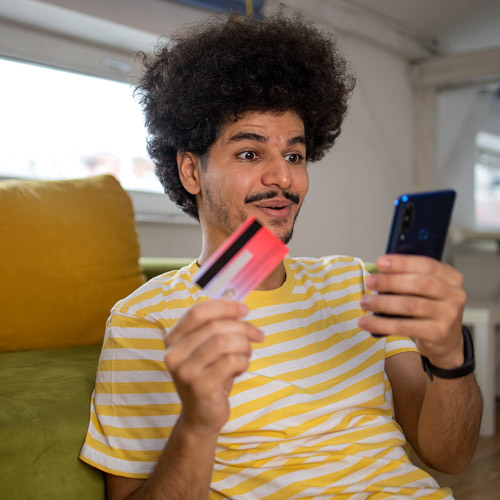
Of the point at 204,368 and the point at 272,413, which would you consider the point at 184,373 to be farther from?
the point at 272,413

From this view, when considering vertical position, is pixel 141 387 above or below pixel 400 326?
below

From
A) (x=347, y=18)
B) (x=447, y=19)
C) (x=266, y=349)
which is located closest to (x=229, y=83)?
A: (x=266, y=349)

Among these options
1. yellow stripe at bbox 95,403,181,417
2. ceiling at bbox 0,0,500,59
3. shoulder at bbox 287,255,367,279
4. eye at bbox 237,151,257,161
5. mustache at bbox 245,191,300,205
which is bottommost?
yellow stripe at bbox 95,403,181,417

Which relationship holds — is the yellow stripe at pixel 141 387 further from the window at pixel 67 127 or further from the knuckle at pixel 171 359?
the window at pixel 67 127

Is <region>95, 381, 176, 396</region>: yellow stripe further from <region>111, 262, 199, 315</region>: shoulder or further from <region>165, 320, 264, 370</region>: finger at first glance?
<region>165, 320, 264, 370</region>: finger

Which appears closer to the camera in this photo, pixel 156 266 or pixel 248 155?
pixel 248 155

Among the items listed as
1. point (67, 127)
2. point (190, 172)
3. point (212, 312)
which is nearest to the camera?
point (212, 312)

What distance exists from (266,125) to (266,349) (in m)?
0.39

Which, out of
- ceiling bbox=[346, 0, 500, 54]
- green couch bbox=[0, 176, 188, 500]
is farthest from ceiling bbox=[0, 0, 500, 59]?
green couch bbox=[0, 176, 188, 500]

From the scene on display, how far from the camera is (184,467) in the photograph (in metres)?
0.68

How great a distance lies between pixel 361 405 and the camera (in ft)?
3.03

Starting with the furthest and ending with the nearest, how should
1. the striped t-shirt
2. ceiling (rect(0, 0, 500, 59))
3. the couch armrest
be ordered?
ceiling (rect(0, 0, 500, 59)) → the couch armrest → the striped t-shirt

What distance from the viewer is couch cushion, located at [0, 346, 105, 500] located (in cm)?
83

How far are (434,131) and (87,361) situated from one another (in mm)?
3539
